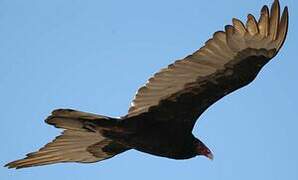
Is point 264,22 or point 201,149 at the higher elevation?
point 264,22

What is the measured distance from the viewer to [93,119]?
823 centimetres

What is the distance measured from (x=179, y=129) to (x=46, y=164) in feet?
5.48

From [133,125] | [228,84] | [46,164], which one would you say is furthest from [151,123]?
[46,164]

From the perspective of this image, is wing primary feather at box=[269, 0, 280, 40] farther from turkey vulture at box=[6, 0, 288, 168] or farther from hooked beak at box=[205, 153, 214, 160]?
hooked beak at box=[205, 153, 214, 160]

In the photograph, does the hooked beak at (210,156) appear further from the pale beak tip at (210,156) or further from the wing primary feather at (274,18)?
the wing primary feather at (274,18)

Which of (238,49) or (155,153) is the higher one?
(238,49)

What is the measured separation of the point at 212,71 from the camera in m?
8.28

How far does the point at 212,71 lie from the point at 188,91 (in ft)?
1.06

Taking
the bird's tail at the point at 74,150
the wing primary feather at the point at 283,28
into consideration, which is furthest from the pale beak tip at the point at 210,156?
the wing primary feather at the point at 283,28

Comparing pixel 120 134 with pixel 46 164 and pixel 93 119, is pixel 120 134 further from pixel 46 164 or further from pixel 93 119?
pixel 46 164

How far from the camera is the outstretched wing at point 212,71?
8.02 meters

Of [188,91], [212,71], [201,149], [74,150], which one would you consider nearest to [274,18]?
[212,71]

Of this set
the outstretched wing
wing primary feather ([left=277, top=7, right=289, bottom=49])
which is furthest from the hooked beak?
wing primary feather ([left=277, top=7, right=289, bottom=49])

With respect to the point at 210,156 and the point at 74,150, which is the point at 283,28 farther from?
the point at 74,150
